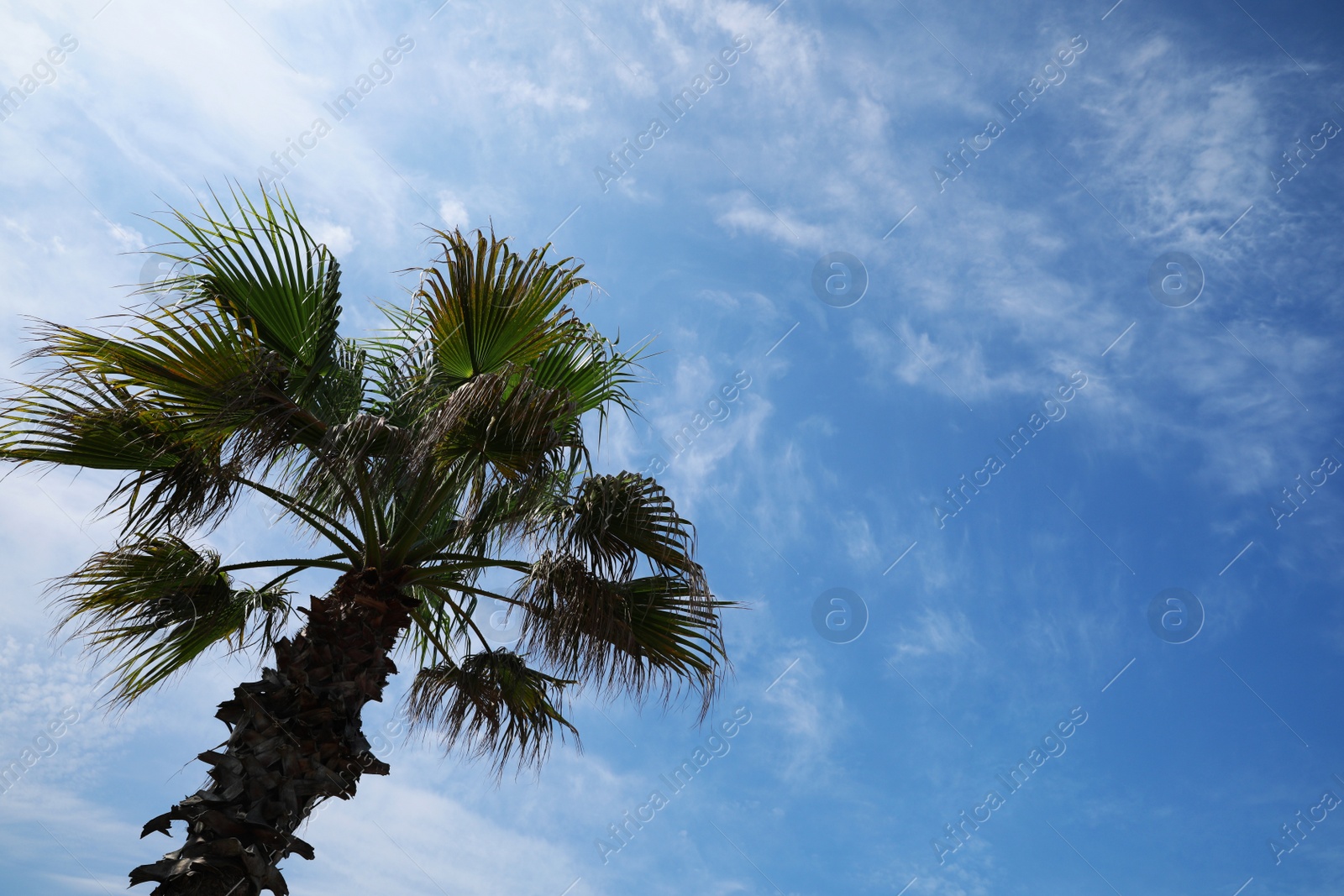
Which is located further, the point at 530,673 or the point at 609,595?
the point at 530,673

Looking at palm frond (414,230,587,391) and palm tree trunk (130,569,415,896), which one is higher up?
palm frond (414,230,587,391)

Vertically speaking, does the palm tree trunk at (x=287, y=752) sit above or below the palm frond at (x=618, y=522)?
below

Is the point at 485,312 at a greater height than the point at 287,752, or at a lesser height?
greater

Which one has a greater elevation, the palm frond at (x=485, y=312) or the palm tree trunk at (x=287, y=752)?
the palm frond at (x=485, y=312)

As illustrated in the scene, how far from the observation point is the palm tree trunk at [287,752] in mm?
4527

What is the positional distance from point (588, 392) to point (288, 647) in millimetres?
2763

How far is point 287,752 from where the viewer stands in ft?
16.0

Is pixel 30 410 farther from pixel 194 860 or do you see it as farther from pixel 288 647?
pixel 194 860

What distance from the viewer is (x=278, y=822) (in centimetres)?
480

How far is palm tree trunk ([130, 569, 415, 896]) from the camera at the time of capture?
14.9ft

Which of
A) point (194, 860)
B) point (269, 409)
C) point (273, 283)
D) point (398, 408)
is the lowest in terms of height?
point (194, 860)

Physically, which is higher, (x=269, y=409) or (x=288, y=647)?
(x=269, y=409)

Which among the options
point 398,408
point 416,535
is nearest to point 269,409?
point 398,408

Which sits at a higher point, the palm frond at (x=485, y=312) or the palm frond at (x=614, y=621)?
the palm frond at (x=485, y=312)
